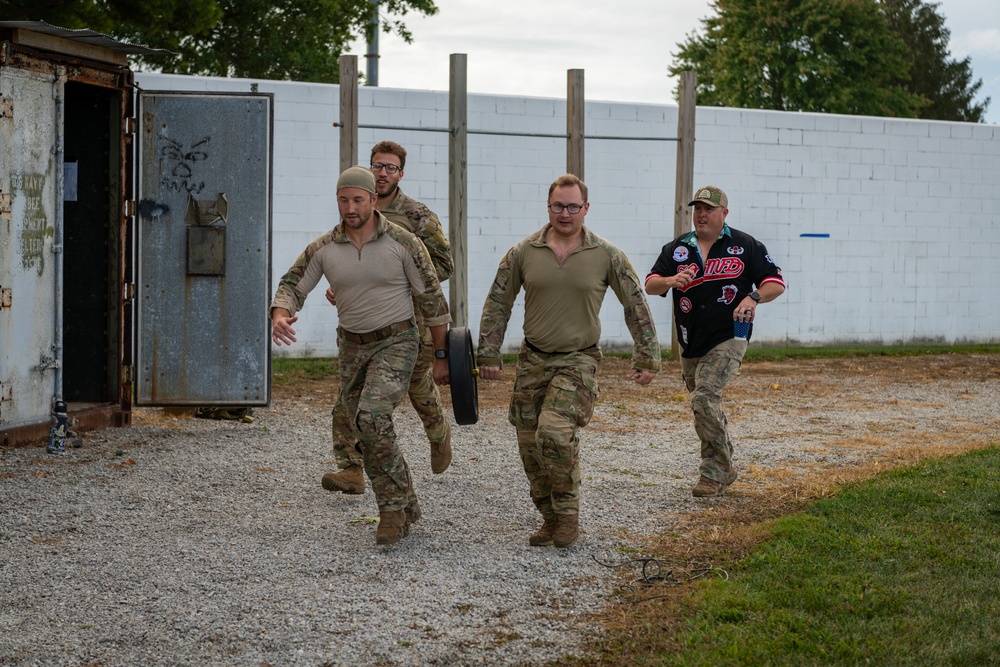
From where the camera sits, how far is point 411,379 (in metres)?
7.49

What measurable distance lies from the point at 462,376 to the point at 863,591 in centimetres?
221

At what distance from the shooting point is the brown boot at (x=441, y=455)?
771 cm

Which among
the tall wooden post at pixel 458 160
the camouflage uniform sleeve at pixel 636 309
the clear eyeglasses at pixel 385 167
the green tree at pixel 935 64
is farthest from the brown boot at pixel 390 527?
the green tree at pixel 935 64

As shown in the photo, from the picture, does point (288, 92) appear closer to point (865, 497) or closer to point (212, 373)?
point (212, 373)

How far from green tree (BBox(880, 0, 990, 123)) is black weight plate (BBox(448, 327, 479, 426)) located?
4964cm

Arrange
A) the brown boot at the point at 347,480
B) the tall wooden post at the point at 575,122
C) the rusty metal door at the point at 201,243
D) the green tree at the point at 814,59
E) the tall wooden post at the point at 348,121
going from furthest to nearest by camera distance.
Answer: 1. the green tree at the point at 814,59
2. the tall wooden post at the point at 575,122
3. the tall wooden post at the point at 348,121
4. the rusty metal door at the point at 201,243
5. the brown boot at the point at 347,480

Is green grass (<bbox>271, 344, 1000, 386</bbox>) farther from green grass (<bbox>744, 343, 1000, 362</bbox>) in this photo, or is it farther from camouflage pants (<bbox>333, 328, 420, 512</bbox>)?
camouflage pants (<bbox>333, 328, 420, 512</bbox>)

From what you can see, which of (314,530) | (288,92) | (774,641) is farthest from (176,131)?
(774,641)

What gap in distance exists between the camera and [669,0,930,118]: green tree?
39.4m

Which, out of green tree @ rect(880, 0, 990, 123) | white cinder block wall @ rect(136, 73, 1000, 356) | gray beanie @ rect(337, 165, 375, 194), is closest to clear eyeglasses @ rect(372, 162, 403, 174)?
gray beanie @ rect(337, 165, 375, 194)

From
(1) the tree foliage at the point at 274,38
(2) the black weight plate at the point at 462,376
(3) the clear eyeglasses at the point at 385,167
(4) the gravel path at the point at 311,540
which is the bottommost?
(4) the gravel path at the point at 311,540

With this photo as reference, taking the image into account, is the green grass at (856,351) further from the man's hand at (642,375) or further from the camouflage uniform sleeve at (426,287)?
the camouflage uniform sleeve at (426,287)

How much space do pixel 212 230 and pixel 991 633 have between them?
268 inches

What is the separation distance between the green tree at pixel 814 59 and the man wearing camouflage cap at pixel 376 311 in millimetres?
34541
